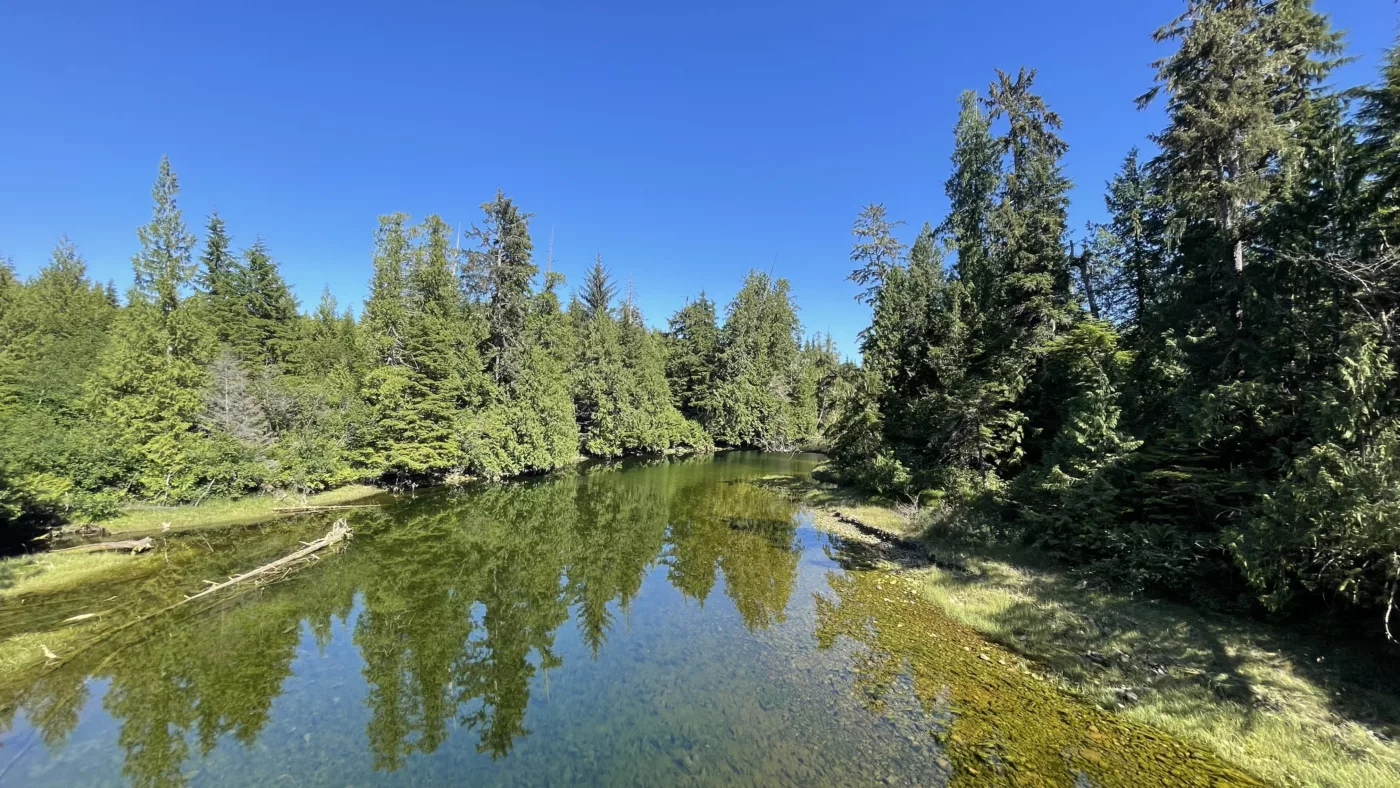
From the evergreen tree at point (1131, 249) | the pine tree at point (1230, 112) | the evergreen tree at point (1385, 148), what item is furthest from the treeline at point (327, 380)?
the evergreen tree at point (1385, 148)

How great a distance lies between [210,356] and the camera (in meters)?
28.0

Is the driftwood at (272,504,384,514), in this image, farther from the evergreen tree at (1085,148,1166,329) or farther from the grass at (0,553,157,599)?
the evergreen tree at (1085,148,1166,329)

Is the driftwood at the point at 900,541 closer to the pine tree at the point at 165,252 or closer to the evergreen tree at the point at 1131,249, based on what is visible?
the evergreen tree at the point at 1131,249

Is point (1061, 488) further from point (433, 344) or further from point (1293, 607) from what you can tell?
point (433, 344)

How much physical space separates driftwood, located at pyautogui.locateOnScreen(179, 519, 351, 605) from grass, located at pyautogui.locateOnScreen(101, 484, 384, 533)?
485 cm

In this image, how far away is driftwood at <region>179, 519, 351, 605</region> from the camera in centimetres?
1614

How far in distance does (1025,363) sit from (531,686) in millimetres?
22691

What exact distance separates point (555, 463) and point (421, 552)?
22756mm

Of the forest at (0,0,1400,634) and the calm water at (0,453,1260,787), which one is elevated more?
the forest at (0,0,1400,634)

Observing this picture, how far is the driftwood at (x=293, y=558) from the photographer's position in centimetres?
1614

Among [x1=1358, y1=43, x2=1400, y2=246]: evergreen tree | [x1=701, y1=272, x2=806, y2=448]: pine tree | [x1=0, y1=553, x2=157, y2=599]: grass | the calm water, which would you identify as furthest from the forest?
[x1=701, y1=272, x2=806, y2=448]: pine tree

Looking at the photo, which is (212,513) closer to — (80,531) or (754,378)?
(80,531)

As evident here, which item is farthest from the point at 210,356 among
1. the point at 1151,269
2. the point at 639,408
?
the point at 1151,269

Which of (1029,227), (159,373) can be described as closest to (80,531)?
(159,373)
